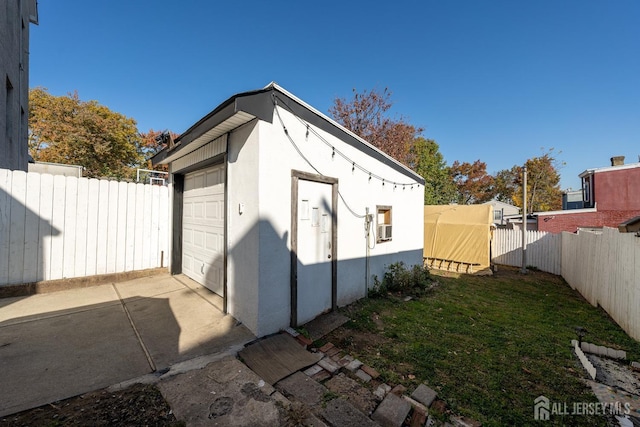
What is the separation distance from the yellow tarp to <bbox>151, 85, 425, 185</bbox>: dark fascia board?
7862mm

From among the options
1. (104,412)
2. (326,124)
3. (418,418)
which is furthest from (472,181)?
(104,412)

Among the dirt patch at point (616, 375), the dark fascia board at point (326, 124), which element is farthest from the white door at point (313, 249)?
the dirt patch at point (616, 375)

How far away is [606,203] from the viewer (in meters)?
13.6

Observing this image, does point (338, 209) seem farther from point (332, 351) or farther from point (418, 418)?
point (418, 418)

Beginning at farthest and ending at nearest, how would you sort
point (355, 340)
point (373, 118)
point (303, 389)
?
1. point (373, 118)
2. point (355, 340)
3. point (303, 389)

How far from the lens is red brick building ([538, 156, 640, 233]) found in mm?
12969

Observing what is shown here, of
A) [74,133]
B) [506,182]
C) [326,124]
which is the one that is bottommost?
[326,124]

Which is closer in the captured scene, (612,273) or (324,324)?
(324,324)

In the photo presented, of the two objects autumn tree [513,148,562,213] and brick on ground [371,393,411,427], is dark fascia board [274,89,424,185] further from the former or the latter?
autumn tree [513,148,562,213]

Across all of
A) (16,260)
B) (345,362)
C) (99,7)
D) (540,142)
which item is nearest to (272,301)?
(345,362)

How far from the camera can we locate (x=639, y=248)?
160 inches

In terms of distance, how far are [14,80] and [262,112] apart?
26.0 ft

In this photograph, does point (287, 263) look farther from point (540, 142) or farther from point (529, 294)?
point (540, 142)

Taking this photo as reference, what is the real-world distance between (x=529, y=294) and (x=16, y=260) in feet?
39.1
